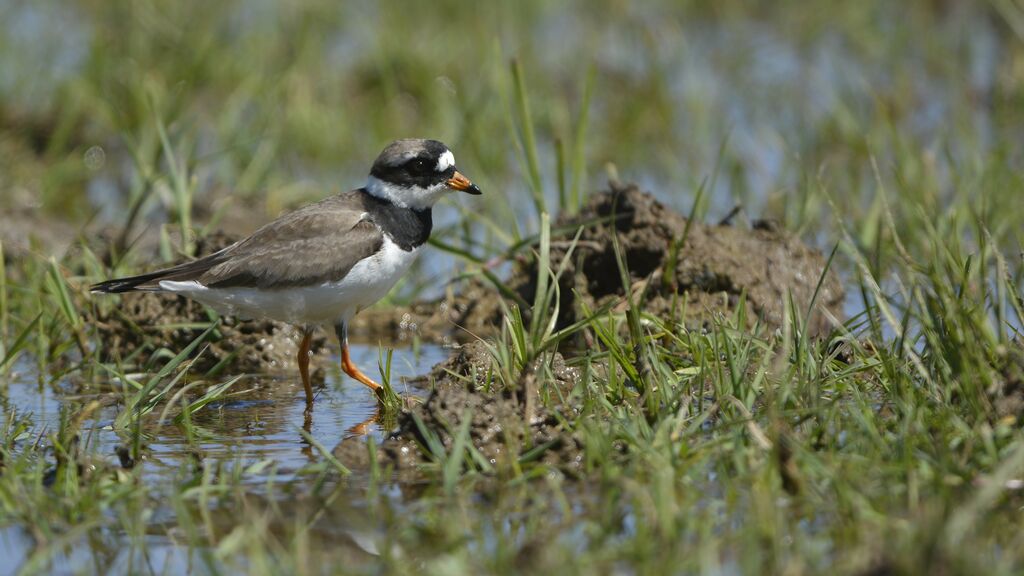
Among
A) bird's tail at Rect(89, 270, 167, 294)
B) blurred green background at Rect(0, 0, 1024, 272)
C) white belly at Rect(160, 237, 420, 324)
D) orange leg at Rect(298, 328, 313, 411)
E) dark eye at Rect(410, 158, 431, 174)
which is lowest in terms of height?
orange leg at Rect(298, 328, 313, 411)

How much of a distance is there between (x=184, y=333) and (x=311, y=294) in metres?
0.84

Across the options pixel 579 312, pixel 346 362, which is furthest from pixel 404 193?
pixel 579 312

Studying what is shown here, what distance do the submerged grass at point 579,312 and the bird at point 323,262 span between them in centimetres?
44

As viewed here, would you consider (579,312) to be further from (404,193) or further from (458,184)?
(404,193)

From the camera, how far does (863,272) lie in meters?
5.41

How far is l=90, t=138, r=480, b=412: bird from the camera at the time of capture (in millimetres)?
6617

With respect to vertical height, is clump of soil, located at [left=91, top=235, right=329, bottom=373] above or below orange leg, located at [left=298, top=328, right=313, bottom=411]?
above

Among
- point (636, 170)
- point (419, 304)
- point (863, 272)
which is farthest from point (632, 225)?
point (636, 170)

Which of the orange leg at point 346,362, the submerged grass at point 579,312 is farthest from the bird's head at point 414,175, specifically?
the orange leg at point 346,362

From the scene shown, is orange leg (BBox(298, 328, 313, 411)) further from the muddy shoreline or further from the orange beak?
the orange beak

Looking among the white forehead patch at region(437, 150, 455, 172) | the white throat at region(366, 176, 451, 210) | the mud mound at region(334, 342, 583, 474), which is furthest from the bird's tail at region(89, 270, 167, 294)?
the mud mound at region(334, 342, 583, 474)

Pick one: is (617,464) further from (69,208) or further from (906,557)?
(69,208)

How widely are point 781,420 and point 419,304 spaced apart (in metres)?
3.54

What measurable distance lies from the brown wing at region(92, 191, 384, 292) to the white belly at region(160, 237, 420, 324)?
0.03m
